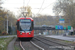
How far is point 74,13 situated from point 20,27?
30266 millimetres

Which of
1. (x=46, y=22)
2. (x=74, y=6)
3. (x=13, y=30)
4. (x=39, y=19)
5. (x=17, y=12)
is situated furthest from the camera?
(x=46, y=22)

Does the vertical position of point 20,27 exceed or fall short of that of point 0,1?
it falls short

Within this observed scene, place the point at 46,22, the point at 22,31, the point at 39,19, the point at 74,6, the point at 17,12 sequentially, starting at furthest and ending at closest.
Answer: the point at 46,22 < the point at 39,19 < the point at 17,12 < the point at 74,6 < the point at 22,31

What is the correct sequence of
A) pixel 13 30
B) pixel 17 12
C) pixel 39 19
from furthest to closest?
pixel 39 19 < pixel 13 30 < pixel 17 12

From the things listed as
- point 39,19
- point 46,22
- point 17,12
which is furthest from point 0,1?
point 46,22

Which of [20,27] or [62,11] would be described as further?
[62,11]

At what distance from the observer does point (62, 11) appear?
189ft

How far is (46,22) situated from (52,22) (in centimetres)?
561

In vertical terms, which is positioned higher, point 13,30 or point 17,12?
point 17,12

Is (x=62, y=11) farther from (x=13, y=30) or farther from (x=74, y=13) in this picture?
(x=13, y=30)

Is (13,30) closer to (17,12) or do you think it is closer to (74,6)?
(17,12)

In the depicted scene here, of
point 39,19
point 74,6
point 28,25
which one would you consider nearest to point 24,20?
point 28,25

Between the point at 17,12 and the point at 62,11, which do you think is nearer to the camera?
the point at 62,11

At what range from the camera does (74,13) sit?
5412 cm
